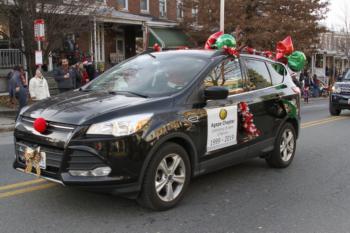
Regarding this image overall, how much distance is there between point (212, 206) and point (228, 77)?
5.46 ft

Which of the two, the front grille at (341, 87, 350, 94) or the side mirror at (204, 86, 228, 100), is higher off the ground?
the side mirror at (204, 86, 228, 100)

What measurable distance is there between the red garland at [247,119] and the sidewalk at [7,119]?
773cm

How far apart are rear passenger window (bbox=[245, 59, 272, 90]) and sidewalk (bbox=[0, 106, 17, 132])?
24.6 ft

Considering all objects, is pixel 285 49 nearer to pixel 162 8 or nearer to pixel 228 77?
pixel 228 77

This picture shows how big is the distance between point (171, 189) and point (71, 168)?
1.13 meters

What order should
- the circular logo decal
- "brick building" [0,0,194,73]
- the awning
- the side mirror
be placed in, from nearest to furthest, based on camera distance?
the side mirror < the circular logo decal < "brick building" [0,0,194,73] < the awning

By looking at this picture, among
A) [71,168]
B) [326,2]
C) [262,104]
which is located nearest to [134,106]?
[71,168]

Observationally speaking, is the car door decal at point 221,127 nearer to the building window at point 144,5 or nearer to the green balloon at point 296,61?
the green balloon at point 296,61

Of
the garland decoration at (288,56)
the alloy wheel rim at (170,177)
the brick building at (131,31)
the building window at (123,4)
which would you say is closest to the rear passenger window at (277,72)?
the garland decoration at (288,56)

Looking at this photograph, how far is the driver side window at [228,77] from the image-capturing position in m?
5.29

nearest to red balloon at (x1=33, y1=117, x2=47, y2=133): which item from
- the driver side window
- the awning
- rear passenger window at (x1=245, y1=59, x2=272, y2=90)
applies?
the driver side window

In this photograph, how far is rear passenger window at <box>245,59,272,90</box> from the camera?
6047 millimetres

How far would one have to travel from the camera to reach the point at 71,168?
13.6 feet

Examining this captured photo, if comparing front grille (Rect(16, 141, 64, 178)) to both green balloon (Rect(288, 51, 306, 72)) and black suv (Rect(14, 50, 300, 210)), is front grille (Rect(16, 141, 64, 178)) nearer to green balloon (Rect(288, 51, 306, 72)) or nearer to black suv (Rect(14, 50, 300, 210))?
black suv (Rect(14, 50, 300, 210))
